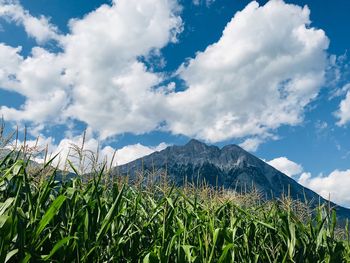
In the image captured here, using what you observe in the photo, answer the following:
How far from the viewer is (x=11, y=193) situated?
15.4 ft

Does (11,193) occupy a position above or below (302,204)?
below

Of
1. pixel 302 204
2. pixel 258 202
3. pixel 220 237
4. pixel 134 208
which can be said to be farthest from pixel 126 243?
pixel 258 202

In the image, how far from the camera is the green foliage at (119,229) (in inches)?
168

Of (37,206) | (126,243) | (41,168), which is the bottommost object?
(126,243)

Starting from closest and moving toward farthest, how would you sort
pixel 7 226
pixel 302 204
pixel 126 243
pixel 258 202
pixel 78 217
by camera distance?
pixel 7 226 → pixel 78 217 → pixel 126 243 → pixel 302 204 → pixel 258 202

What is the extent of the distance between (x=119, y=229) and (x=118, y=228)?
11 cm

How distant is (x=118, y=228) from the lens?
18.0 ft

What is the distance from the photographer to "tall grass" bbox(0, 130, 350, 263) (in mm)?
4273

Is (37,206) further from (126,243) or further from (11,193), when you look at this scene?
(126,243)

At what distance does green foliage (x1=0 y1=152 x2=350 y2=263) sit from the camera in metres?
4.26

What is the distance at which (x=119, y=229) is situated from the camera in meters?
5.60

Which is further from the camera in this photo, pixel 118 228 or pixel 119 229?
pixel 119 229

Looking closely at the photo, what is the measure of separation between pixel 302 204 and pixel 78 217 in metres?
4.43

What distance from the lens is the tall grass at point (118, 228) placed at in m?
4.27
